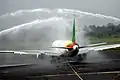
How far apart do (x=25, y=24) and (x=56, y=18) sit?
7791 millimetres

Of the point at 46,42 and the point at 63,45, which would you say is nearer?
the point at 63,45

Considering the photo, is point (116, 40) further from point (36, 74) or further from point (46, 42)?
point (36, 74)

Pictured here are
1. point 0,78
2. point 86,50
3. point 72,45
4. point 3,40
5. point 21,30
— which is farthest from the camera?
point 21,30

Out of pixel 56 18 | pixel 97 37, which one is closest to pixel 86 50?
pixel 56 18

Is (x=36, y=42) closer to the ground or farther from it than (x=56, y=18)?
closer to the ground

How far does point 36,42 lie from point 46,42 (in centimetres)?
216

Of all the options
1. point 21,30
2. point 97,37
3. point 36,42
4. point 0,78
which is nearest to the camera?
point 0,78

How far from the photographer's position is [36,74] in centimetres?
3209

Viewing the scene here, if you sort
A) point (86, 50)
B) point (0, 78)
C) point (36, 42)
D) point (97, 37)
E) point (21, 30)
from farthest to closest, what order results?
point (97, 37), point (36, 42), point (21, 30), point (86, 50), point (0, 78)

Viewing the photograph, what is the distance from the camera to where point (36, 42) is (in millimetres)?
60250

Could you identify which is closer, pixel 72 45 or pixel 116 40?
pixel 72 45

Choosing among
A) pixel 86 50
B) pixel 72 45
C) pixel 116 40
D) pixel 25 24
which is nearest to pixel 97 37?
pixel 116 40

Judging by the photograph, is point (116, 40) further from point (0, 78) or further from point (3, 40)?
point (0, 78)

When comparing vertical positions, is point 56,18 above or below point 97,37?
above
